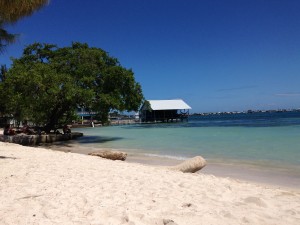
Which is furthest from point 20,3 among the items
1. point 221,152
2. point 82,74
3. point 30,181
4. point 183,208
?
point 82,74

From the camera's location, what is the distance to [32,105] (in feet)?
61.6

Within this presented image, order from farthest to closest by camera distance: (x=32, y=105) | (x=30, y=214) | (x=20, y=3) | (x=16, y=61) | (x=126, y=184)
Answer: (x=16, y=61)
(x=32, y=105)
(x=20, y=3)
(x=126, y=184)
(x=30, y=214)

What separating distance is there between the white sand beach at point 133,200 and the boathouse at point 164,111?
5101cm

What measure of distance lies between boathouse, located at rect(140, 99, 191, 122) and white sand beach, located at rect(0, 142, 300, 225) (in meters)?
51.0

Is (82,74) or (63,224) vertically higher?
(82,74)

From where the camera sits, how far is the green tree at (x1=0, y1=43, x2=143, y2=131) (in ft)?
60.8

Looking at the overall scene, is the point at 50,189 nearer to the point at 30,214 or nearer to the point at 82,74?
the point at 30,214

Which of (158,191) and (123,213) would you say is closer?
(123,213)

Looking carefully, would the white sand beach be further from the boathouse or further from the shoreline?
the boathouse

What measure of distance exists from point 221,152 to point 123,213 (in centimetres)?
1083

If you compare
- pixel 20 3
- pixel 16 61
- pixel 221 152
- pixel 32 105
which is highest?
pixel 16 61

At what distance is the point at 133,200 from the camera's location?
4770 millimetres

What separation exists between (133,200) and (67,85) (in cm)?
1523

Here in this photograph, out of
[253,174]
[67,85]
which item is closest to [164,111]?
[67,85]
